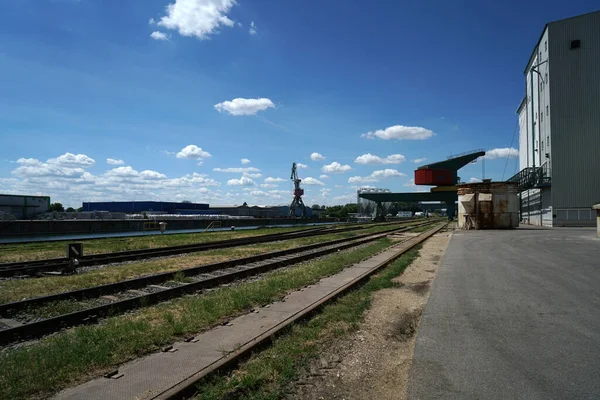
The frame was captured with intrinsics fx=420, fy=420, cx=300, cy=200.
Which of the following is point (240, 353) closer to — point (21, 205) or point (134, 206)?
point (21, 205)

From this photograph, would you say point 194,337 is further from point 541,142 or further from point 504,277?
point 541,142

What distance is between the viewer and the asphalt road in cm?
467

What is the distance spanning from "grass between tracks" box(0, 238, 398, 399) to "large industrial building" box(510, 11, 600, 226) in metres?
46.8

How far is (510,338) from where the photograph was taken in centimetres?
648

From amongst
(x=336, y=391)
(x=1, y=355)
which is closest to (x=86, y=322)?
(x=1, y=355)

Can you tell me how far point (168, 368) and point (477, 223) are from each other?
1712 inches

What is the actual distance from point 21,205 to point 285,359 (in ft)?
218

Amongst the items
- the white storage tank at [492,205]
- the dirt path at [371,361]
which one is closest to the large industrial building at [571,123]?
the white storage tank at [492,205]

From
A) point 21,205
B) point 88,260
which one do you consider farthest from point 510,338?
point 21,205

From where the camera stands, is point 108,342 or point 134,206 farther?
point 134,206

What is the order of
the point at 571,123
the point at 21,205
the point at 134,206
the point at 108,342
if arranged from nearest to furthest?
the point at 108,342 → the point at 571,123 → the point at 21,205 → the point at 134,206

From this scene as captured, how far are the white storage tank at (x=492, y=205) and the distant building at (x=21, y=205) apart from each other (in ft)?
188

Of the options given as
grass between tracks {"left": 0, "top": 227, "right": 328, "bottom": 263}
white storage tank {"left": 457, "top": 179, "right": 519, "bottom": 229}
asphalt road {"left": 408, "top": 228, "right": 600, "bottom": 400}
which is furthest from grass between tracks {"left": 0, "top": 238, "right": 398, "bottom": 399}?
white storage tank {"left": 457, "top": 179, "right": 519, "bottom": 229}

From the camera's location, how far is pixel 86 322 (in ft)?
25.8
